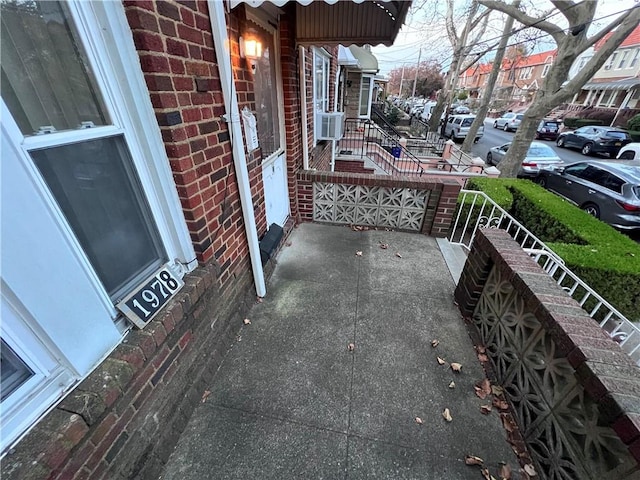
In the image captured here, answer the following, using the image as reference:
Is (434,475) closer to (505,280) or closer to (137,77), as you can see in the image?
(505,280)

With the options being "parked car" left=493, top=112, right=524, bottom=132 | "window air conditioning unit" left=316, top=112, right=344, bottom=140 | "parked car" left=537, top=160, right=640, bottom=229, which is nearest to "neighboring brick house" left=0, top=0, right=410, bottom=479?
"window air conditioning unit" left=316, top=112, right=344, bottom=140

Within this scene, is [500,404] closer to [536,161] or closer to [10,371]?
[10,371]

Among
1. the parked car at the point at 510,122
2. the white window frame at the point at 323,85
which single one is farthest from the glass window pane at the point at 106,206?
the parked car at the point at 510,122

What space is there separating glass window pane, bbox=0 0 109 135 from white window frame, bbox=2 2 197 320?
0.04 metres

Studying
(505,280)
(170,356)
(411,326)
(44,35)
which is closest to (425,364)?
(411,326)

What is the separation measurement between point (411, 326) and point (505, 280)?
896mm

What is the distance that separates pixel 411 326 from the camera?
2.61 m

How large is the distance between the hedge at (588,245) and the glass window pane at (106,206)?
4.87m

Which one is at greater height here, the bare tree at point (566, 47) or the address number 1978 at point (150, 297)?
the bare tree at point (566, 47)

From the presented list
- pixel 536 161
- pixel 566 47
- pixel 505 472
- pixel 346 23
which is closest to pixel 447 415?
pixel 505 472

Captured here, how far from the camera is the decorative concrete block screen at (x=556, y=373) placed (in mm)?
1263

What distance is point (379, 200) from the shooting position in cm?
407

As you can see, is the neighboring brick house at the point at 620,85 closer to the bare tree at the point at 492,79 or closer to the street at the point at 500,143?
the street at the point at 500,143

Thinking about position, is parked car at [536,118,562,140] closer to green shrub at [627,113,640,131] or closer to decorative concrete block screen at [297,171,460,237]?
green shrub at [627,113,640,131]
